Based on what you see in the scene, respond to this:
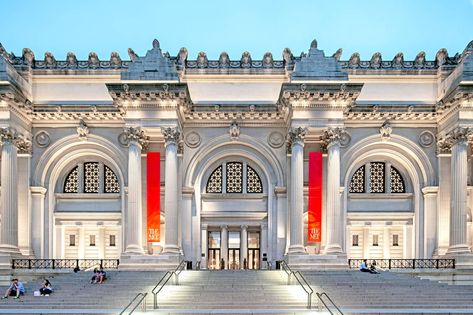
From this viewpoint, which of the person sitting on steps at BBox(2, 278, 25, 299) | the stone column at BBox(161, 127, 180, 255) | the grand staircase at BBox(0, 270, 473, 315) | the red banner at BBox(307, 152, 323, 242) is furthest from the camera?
the red banner at BBox(307, 152, 323, 242)

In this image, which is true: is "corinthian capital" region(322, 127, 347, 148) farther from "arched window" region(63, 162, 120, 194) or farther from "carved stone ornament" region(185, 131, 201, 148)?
"arched window" region(63, 162, 120, 194)

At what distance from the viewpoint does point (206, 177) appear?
38375 millimetres

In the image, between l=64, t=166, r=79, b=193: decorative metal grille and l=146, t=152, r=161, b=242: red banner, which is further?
l=64, t=166, r=79, b=193: decorative metal grille

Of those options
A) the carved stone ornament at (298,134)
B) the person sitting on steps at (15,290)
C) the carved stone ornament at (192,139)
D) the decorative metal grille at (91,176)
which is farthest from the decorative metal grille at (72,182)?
the carved stone ornament at (298,134)

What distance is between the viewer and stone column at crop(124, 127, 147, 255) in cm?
3366

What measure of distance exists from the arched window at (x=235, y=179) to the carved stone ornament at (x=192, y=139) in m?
2.22

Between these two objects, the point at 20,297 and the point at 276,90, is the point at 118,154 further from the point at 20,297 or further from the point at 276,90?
the point at 20,297

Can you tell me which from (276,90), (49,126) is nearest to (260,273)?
(276,90)

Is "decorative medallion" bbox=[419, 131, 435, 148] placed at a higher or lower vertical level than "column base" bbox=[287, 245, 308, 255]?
higher

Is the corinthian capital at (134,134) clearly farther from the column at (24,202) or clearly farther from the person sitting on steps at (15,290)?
the person sitting on steps at (15,290)

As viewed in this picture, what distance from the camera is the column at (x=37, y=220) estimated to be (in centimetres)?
3700

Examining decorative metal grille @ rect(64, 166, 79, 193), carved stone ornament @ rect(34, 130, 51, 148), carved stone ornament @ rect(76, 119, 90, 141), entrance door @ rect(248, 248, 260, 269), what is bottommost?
entrance door @ rect(248, 248, 260, 269)

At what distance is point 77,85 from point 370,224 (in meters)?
20.5

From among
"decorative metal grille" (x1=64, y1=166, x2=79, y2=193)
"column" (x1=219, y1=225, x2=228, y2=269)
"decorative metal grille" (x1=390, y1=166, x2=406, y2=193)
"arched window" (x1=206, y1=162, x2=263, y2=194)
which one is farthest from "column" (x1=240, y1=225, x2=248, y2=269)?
"decorative metal grille" (x1=64, y1=166, x2=79, y2=193)
